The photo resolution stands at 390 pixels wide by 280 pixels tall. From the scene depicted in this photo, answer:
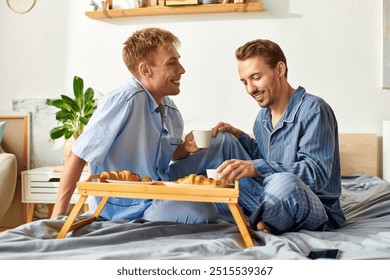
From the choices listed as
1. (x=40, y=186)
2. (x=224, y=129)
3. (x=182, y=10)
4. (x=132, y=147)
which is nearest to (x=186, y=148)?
(x=224, y=129)

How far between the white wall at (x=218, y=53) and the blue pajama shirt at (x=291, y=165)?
57.3 inches

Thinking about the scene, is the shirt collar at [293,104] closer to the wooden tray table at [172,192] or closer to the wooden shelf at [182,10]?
the wooden tray table at [172,192]

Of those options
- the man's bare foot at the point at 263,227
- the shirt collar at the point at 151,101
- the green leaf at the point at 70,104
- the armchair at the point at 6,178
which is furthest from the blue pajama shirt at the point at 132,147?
the green leaf at the point at 70,104

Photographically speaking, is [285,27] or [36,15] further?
[36,15]

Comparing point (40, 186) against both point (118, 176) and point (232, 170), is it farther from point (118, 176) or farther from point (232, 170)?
point (232, 170)

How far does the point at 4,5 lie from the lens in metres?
3.75

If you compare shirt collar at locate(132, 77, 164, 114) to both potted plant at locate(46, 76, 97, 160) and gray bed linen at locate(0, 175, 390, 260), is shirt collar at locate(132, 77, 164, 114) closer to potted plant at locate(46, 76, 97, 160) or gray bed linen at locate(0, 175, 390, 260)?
gray bed linen at locate(0, 175, 390, 260)

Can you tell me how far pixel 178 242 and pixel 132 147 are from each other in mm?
496

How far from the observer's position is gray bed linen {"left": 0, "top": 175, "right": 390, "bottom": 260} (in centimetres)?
121

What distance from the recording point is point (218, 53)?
3.52 metres

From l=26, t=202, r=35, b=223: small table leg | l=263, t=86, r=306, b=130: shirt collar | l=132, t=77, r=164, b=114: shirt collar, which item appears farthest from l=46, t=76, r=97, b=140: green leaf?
l=263, t=86, r=306, b=130: shirt collar

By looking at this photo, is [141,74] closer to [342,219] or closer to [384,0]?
[342,219]
